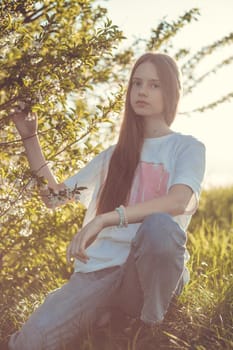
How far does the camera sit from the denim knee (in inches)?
111

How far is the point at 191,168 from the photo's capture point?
3.12 m

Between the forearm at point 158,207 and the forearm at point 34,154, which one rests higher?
the forearm at point 34,154

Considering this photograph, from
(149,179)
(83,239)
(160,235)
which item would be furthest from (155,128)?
(83,239)

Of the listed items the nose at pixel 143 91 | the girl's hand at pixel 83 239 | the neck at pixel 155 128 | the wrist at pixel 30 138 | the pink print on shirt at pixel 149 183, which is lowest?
the girl's hand at pixel 83 239

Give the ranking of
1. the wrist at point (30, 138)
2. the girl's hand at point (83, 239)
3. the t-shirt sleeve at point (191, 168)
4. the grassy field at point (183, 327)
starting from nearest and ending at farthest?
the girl's hand at point (83, 239), the t-shirt sleeve at point (191, 168), the grassy field at point (183, 327), the wrist at point (30, 138)

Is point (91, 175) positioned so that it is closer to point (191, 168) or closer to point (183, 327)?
point (191, 168)

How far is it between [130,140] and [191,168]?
1.53 ft

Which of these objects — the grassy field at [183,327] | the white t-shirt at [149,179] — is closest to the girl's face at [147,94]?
the white t-shirt at [149,179]

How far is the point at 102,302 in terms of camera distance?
3.20 m

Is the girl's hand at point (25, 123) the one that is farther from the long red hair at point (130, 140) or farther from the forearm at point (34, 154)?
the long red hair at point (130, 140)

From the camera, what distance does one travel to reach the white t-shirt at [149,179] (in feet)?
10.3

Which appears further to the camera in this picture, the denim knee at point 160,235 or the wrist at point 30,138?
the wrist at point 30,138

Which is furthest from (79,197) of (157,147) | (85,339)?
(85,339)

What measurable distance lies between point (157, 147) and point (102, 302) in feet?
2.98
